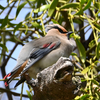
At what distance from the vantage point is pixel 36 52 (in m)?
1.79

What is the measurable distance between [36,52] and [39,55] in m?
0.03

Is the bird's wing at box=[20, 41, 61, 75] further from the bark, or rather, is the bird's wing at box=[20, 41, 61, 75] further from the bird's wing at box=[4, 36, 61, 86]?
the bark

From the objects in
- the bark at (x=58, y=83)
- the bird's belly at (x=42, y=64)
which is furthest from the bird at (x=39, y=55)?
the bark at (x=58, y=83)

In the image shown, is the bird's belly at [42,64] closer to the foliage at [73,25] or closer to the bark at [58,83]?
the foliage at [73,25]

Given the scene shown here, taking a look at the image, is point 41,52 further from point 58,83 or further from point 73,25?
point 58,83

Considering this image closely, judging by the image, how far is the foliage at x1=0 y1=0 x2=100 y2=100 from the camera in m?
1.77

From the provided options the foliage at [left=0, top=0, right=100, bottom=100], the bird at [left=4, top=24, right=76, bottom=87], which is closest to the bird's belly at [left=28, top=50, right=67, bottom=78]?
the bird at [left=4, top=24, right=76, bottom=87]

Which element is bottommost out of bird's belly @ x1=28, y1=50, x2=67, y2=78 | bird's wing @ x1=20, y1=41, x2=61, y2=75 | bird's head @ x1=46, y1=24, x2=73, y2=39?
bird's belly @ x1=28, y1=50, x2=67, y2=78

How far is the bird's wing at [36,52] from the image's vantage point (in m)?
1.70

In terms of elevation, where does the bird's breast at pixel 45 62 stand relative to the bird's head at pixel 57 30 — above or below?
below

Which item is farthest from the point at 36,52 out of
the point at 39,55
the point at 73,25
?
the point at 73,25

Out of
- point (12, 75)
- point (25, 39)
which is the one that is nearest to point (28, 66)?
point (12, 75)

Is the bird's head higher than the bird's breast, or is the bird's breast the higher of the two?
the bird's head

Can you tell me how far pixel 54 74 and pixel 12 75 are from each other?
0.56 meters
